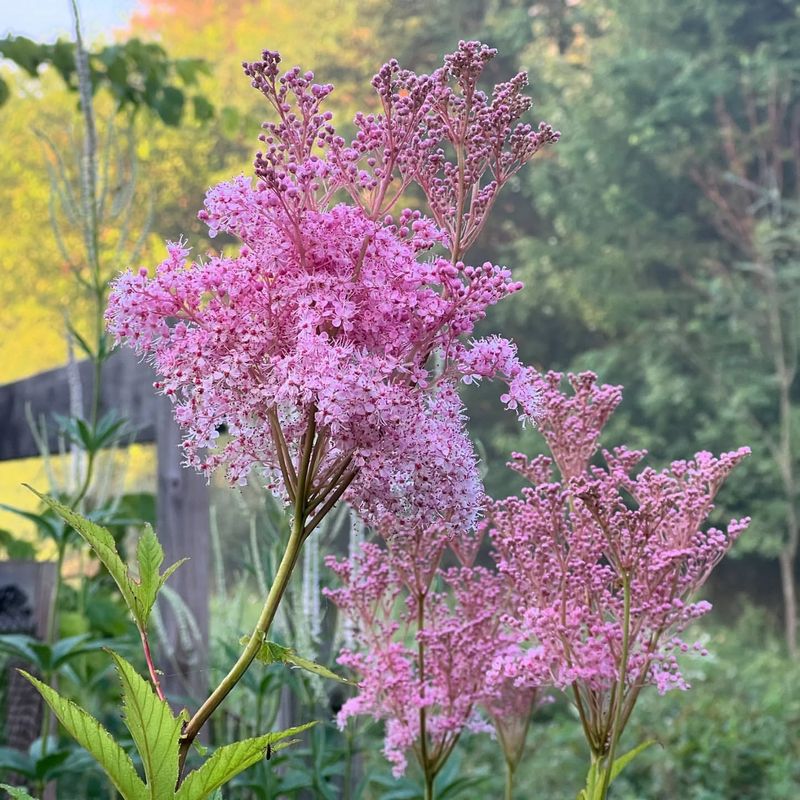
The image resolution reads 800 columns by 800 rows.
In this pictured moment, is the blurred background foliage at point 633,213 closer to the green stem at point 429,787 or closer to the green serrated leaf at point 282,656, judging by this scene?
the green stem at point 429,787

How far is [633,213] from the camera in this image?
1102 cm

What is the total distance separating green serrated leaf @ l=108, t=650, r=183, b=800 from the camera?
75 centimetres

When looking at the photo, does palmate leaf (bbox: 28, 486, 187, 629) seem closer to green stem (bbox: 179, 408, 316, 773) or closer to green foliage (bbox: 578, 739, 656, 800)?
green stem (bbox: 179, 408, 316, 773)

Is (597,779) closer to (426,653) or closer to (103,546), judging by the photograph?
(426,653)

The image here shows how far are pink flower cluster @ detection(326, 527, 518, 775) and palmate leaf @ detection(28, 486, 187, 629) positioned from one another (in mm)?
464

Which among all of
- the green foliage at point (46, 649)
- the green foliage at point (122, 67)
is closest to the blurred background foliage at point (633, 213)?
the green foliage at point (122, 67)

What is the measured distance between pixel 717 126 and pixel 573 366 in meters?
2.82

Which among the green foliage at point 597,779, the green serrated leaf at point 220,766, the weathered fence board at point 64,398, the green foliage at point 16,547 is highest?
the weathered fence board at point 64,398

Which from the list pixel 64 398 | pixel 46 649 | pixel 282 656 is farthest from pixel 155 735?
pixel 64 398

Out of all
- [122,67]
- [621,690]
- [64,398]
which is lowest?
[621,690]

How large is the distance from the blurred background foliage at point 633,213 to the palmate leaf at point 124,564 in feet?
21.5

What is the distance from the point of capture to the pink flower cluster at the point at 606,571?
114 centimetres

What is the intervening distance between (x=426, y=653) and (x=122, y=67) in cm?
231

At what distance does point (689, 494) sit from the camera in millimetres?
1198
